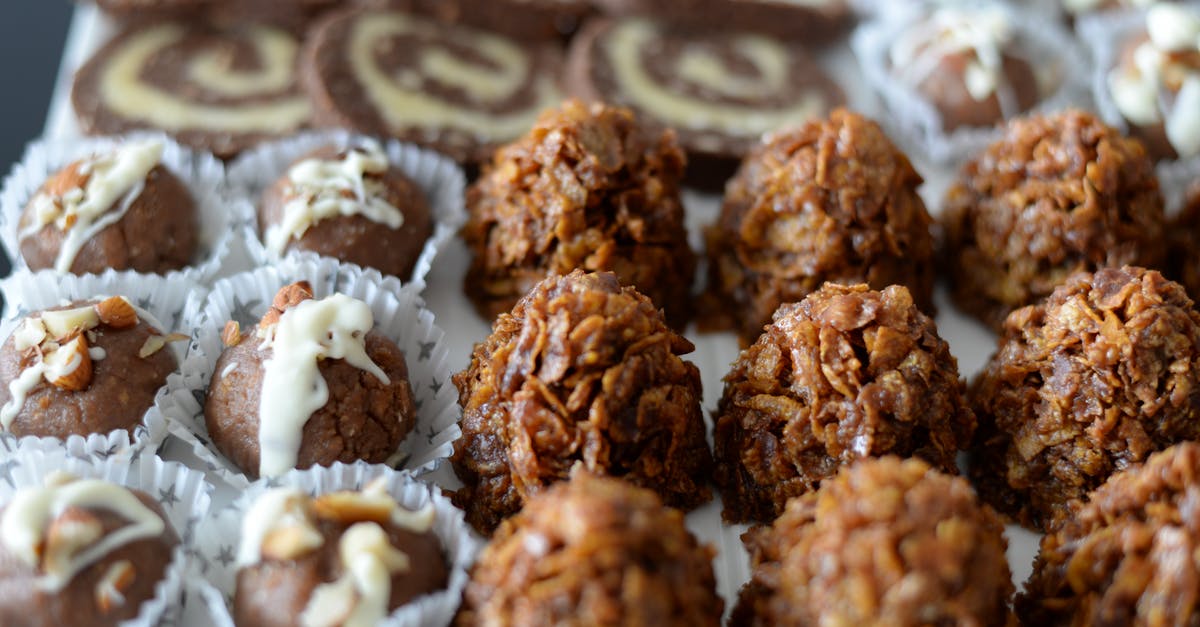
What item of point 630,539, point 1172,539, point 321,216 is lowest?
point 321,216

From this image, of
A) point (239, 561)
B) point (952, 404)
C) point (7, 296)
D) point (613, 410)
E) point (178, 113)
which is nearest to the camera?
point (239, 561)

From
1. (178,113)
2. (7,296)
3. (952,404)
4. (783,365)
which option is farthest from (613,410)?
(178,113)

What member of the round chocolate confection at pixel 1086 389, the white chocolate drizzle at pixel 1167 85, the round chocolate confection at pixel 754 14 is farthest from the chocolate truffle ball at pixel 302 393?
the white chocolate drizzle at pixel 1167 85

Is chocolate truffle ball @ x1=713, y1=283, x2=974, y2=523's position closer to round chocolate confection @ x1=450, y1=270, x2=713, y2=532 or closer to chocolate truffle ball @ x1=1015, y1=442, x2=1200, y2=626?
round chocolate confection @ x1=450, y1=270, x2=713, y2=532

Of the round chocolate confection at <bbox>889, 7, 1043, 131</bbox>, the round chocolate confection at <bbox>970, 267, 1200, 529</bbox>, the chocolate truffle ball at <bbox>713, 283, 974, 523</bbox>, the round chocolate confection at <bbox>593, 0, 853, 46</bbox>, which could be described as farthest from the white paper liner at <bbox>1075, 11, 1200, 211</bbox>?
the chocolate truffle ball at <bbox>713, 283, 974, 523</bbox>

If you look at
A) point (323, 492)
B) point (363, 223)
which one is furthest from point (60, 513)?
point (363, 223)

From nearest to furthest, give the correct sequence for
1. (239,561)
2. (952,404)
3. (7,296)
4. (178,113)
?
(239,561) → (952,404) → (7,296) → (178,113)

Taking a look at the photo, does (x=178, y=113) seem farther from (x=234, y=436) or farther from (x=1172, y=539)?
(x=1172, y=539)

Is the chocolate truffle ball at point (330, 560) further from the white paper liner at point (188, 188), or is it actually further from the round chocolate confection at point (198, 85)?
the round chocolate confection at point (198, 85)
